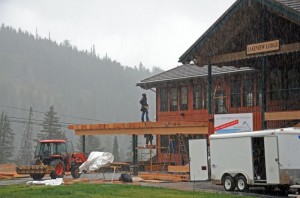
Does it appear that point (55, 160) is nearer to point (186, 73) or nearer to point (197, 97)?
point (197, 97)

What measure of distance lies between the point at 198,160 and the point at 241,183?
431 centimetres

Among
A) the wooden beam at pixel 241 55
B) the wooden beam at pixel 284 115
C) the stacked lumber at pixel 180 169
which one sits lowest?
the stacked lumber at pixel 180 169

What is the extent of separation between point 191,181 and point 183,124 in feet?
12.4

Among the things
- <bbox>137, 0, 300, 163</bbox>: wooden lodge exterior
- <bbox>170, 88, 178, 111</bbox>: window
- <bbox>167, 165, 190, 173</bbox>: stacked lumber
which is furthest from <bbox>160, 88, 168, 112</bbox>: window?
<bbox>167, 165, 190, 173</bbox>: stacked lumber

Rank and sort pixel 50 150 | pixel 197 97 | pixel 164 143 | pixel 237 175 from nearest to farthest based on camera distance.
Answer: pixel 237 175 → pixel 50 150 → pixel 197 97 → pixel 164 143

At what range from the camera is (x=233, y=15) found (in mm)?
24031

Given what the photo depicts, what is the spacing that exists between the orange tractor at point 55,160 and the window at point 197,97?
10.2m

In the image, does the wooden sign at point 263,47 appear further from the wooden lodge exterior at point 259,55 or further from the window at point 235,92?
the window at point 235,92

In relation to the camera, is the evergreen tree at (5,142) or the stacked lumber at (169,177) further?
the evergreen tree at (5,142)

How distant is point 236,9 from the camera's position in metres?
23.5

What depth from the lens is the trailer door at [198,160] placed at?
23.7 meters

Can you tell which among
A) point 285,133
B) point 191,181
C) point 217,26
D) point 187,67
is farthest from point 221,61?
point 187,67

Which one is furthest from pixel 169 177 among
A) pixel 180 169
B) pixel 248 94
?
pixel 248 94

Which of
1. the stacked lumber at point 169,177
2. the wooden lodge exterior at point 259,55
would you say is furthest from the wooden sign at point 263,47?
the stacked lumber at point 169,177
